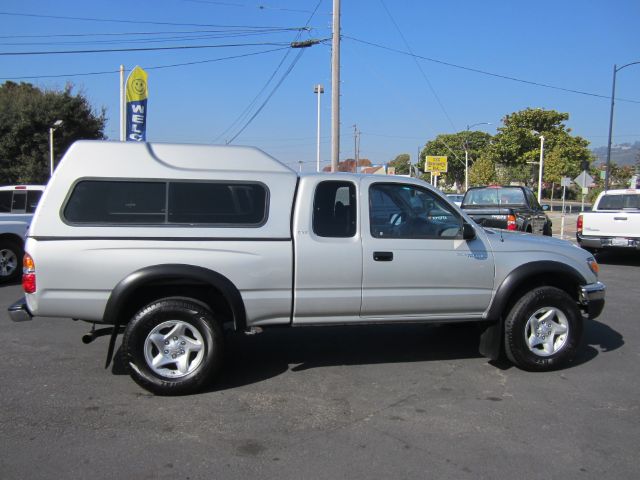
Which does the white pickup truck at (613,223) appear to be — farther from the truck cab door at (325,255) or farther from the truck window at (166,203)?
the truck window at (166,203)

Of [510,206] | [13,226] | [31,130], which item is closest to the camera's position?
[13,226]

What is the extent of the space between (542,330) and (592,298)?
609mm

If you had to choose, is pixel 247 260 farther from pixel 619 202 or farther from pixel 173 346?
pixel 619 202

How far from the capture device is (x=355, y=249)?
15.1ft

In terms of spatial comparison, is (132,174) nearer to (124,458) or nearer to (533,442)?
(124,458)

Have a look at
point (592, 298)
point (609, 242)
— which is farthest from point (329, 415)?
point (609, 242)

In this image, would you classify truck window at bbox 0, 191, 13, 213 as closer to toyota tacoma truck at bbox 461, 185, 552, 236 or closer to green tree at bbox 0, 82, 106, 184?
toyota tacoma truck at bbox 461, 185, 552, 236

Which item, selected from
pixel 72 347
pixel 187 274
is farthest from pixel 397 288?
pixel 72 347

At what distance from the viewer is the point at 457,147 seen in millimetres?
98625

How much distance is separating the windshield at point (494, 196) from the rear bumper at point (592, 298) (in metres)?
9.54

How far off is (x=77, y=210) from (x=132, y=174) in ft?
1.68

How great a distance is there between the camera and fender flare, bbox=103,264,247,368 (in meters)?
4.21

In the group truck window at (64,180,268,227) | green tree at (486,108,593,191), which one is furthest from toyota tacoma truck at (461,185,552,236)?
green tree at (486,108,593,191)

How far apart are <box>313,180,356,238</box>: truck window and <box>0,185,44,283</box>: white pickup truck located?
22.4 ft
